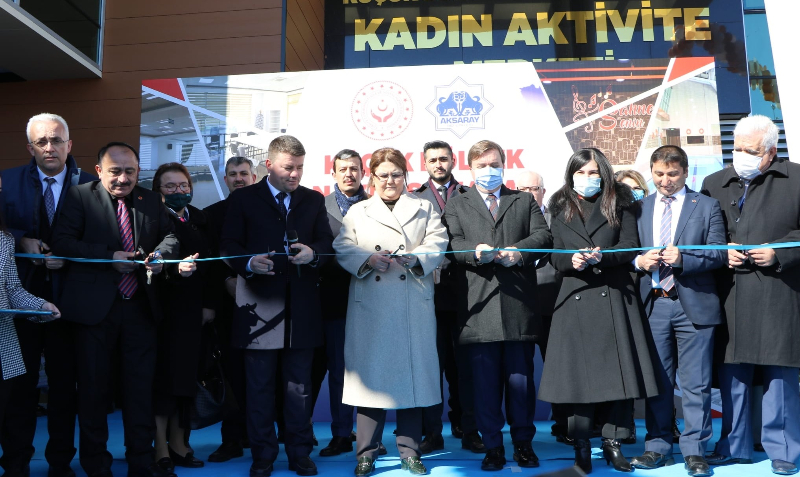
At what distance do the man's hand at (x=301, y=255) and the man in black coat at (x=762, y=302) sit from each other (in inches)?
97.4

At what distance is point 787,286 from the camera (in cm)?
382

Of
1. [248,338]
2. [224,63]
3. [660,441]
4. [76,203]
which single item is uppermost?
[224,63]

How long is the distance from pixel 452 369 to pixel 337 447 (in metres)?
0.97

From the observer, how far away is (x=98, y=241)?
3.80 metres

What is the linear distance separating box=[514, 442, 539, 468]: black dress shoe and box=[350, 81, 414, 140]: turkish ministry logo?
10.5ft

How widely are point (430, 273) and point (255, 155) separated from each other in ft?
9.57

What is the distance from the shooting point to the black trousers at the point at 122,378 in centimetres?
368

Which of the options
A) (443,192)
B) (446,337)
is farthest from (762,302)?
(443,192)

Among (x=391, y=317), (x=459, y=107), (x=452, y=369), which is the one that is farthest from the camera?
(x=459, y=107)

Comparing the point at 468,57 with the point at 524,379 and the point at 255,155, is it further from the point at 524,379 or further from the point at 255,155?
the point at 524,379

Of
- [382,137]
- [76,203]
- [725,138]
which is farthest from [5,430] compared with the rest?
[725,138]

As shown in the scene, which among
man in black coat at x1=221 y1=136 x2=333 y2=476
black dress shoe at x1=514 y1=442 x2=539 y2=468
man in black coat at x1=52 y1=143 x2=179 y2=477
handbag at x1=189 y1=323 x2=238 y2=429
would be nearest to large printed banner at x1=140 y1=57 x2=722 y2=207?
man in black coat at x1=221 y1=136 x2=333 y2=476

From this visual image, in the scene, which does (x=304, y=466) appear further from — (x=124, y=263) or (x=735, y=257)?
(x=735, y=257)

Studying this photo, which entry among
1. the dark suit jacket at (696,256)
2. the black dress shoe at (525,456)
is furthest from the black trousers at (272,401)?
the dark suit jacket at (696,256)
